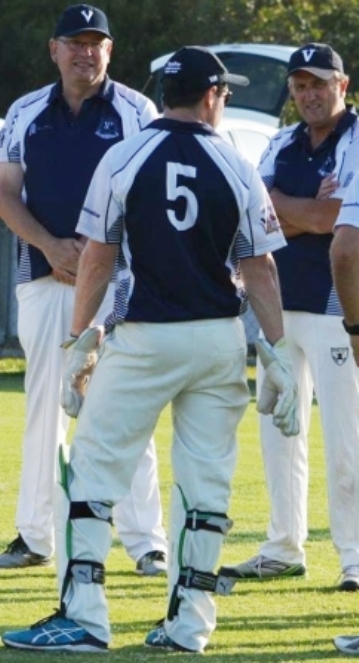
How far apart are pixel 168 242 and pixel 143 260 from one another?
5.0 inches

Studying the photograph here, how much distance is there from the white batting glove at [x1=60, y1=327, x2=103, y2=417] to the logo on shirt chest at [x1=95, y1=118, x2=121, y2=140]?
1.82m

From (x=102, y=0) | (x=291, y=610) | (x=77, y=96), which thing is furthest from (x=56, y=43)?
(x=102, y=0)

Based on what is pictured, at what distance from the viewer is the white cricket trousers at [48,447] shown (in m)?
8.09

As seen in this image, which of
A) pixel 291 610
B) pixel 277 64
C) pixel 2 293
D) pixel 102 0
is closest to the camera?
pixel 291 610

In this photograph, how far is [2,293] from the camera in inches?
907

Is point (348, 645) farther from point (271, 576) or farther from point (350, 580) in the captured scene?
point (271, 576)

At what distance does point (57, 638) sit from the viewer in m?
6.17

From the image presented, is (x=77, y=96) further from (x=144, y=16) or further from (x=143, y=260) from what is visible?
(x=144, y=16)

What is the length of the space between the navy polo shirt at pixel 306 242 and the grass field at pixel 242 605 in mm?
1322

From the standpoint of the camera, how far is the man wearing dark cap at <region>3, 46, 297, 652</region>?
6.17 meters


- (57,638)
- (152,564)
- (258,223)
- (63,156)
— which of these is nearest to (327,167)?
(63,156)

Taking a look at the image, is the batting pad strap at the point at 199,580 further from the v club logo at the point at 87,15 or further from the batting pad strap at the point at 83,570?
the v club logo at the point at 87,15

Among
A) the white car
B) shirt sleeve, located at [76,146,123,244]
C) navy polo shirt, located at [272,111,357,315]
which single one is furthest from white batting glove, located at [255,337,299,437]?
the white car

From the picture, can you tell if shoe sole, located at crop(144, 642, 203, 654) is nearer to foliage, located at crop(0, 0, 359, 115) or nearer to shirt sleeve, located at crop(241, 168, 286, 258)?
shirt sleeve, located at crop(241, 168, 286, 258)
